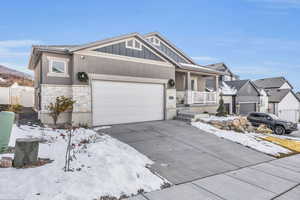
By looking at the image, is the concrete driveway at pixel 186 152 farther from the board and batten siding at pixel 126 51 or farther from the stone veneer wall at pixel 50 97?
the board and batten siding at pixel 126 51

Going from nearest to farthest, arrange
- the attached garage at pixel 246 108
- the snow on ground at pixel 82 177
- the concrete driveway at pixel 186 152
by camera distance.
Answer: the snow on ground at pixel 82 177 < the concrete driveway at pixel 186 152 < the attached garage at pixel 246 108

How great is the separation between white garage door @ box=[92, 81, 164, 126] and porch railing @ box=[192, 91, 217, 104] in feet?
12.2

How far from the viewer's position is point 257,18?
1480 centimetres

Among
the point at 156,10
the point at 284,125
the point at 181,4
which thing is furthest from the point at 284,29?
the point at 156,10

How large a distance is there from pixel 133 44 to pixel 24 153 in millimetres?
8839

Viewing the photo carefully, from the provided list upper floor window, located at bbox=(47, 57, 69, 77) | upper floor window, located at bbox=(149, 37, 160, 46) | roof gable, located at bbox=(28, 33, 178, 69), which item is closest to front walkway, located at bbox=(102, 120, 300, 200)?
upper floor window, located at bbox=(47, 57, 69, 77)

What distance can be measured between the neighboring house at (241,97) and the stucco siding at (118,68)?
1018 centimetres

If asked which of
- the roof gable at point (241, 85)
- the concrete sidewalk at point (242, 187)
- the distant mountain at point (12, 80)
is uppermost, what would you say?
the distant mountain at point (12, 80)

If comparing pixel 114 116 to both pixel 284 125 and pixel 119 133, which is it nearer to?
pixel 119 133

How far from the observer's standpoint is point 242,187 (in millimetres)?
4062

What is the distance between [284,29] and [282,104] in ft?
45.6

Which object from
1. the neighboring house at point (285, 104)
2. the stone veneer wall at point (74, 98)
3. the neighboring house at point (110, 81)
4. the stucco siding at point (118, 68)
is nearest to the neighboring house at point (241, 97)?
the neighboring house at point (285, 104)

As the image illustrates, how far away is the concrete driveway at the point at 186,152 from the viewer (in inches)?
193

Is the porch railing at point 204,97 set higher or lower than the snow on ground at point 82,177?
higher
